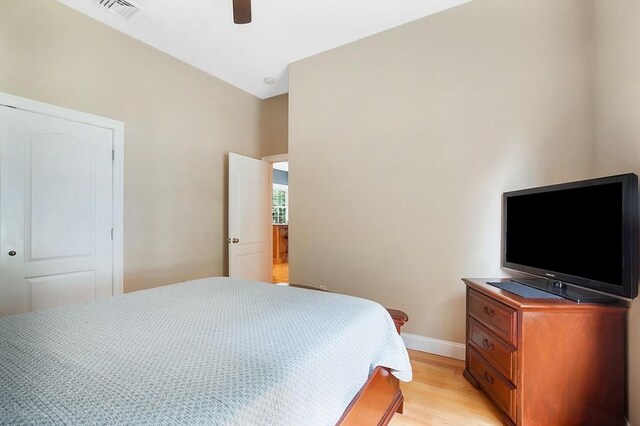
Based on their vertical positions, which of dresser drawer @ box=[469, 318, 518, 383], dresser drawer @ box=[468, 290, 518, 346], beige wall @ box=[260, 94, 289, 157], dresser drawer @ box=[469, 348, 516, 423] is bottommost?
dresser drawer @ box=[469, 348, 516, 423]

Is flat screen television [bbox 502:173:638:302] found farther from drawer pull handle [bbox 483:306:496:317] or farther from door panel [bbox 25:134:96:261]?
door panel [bbox 25:134:96:261]

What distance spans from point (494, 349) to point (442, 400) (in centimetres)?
46

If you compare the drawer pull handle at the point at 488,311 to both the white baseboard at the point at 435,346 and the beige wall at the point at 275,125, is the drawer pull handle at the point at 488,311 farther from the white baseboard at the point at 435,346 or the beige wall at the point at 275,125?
the beige wall at the point at 275,125

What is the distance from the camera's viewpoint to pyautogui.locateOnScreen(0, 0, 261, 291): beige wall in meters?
2.09

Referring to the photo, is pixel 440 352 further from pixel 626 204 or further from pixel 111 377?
pixel 111 377

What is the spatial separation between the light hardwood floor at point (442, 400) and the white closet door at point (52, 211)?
104 inches

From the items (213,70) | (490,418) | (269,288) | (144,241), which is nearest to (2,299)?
(144,241)

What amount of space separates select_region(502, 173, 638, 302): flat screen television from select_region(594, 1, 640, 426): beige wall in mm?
168

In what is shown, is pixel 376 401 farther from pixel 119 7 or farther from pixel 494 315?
pixel 119 7

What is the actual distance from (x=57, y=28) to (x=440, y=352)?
405 cm

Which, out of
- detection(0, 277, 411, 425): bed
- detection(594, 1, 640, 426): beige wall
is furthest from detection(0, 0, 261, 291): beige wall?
detection(594, 1, 640, 426): beige wall

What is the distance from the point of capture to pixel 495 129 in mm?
2135

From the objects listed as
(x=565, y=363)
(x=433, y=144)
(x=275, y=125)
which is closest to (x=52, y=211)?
(x=275, y=125)

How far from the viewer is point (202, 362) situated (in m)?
0.84
